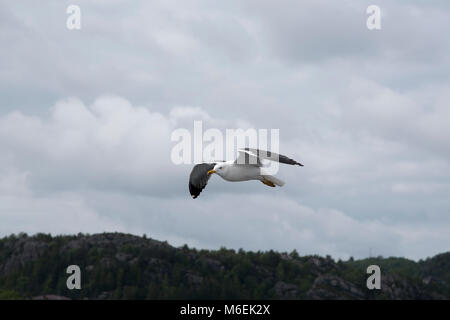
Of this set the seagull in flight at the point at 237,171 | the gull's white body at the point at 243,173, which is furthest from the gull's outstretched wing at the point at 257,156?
the gull's white body at the point at 243,173

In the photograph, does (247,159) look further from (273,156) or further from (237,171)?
(273,156)

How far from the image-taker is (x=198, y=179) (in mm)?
34562

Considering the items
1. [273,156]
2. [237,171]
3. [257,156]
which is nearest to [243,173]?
[237,171]

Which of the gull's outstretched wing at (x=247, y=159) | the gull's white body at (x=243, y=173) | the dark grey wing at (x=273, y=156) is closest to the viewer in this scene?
the dark grey wing at (x=273, y=156)

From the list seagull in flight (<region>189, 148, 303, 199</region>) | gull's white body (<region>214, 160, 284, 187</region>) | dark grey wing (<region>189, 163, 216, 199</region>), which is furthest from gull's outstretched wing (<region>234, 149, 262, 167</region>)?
dark grey wing (<region>189, 163, 216, 199</region>)

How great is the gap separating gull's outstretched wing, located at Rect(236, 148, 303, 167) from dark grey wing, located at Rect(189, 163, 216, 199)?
12.1 feet

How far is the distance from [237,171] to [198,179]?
3.26 metres

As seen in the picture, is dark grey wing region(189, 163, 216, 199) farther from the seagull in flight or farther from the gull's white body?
the gull's white body

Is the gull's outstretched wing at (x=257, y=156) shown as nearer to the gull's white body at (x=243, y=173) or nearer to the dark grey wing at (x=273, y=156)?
the dark grey wing at (x=273, y=156)

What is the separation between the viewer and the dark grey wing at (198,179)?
34.4 metres

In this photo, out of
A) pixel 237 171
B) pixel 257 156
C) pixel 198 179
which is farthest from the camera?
pixel 198 179
